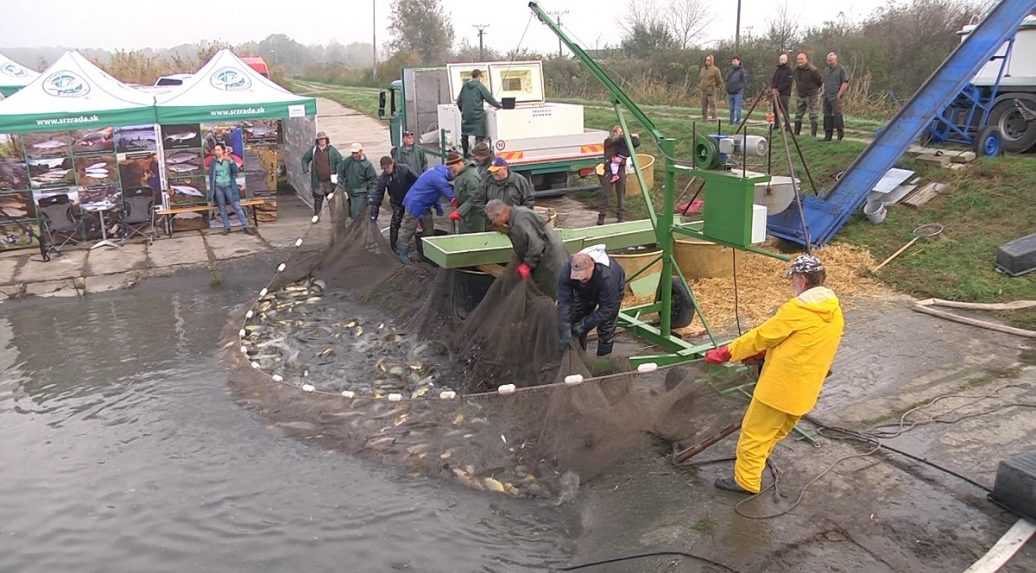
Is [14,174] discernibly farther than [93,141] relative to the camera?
No

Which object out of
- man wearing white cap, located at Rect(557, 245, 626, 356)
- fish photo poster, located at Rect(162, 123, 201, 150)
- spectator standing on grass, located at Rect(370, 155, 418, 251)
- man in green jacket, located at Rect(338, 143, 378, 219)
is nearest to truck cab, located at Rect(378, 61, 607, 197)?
man in green jacket, located at Rect(338, 143, 378, 219)

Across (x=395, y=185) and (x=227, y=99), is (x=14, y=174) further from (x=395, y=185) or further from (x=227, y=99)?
(x=395, y=185)

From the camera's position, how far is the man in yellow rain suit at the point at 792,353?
15.6 feet

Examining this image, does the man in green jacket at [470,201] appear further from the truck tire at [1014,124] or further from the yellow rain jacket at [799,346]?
the truck tire at [1014,124]

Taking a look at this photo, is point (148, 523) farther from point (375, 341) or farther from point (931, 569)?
point (931, 569)

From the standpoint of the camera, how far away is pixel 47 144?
12.9 metres

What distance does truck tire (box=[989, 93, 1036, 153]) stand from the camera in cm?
1220

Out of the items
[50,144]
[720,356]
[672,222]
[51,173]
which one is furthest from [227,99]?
[720,356]

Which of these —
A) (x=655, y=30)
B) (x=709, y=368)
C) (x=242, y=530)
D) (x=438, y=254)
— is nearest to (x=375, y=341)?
(x=438, y=254)

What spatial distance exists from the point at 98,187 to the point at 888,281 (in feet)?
40.5

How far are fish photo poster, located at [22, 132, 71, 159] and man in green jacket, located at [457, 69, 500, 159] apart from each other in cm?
656

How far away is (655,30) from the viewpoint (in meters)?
41.5

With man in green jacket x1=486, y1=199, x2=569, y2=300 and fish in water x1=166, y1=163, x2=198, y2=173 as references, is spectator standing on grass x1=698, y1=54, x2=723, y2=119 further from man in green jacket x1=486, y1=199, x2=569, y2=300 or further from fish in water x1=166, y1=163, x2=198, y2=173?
man in green jacket x1=486, y1=199, x2=569, y2=300

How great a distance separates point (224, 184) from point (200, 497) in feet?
29.9
